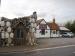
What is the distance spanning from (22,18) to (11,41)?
3597 millimetres

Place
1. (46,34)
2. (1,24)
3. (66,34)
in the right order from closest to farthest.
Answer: (1,24), (46,34), (66,34)

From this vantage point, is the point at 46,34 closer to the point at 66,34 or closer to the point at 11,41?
the point at 66,34

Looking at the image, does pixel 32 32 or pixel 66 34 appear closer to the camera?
pixel 32 32

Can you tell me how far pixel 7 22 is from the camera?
30547 millimetres

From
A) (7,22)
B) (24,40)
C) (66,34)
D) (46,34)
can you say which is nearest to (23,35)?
(24,40)

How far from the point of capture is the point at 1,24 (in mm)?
30141

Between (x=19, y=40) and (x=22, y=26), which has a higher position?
(x=22, y=26)

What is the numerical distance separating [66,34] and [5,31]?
43102mm

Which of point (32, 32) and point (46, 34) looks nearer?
point (32, 32)

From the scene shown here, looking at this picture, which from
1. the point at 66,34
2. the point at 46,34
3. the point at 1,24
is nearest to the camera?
the point at 1,24

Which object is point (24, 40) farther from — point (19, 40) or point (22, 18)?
point (22, 18)

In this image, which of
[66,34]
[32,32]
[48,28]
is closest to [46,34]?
[48,28]

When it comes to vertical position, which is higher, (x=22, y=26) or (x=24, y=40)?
(x=22, y=26)

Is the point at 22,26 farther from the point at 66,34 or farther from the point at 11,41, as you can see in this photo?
the point at 66,34
